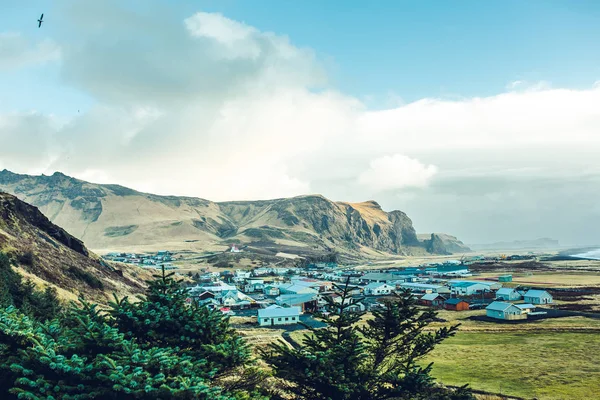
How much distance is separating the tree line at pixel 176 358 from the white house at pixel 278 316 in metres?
48.1

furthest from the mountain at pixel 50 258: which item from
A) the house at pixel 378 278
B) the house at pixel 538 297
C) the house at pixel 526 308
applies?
the house at pixel 378 278

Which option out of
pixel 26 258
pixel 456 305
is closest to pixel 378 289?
pixel 456 305

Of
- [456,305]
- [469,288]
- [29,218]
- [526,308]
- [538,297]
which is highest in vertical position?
[29,218]

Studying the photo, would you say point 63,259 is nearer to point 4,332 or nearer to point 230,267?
point 4,332

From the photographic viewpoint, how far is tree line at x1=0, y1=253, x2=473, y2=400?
1026 centimetres

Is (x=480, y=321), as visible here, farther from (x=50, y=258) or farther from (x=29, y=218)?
(x=29, y=218)

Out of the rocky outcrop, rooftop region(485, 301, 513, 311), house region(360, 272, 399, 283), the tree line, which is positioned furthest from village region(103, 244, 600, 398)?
the rocky outcrop

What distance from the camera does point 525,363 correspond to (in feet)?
116

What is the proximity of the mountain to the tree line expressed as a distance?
1293 inches

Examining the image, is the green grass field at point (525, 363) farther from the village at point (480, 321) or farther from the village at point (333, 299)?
the village at point (333, 299)

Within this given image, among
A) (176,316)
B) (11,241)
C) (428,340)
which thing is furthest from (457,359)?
(11,241)

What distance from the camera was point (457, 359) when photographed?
38.3m

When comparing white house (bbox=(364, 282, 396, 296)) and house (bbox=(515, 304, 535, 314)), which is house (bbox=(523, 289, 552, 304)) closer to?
house (bbox=(515, 304, 535, 314))

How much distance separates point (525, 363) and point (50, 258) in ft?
181
